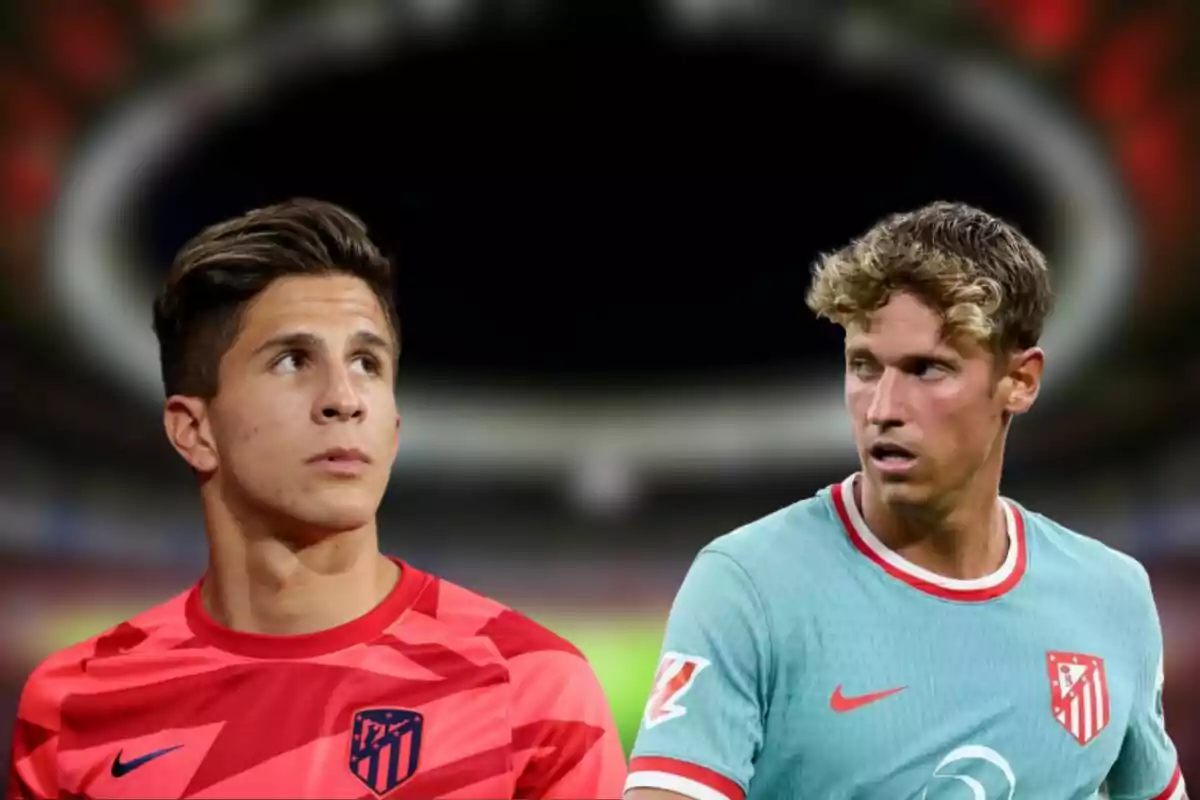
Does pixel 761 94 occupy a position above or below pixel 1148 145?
above

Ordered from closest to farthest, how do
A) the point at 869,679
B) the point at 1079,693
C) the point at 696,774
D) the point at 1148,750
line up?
the point at 696,774 → the point at 869,679 → the point at 1079,693 → the point at 1148,750

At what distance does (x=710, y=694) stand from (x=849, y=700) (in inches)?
10.5

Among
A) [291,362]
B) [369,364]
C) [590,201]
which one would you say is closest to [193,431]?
[291,362]

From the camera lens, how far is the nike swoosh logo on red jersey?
257 centimetres

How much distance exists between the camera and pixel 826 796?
101 inches

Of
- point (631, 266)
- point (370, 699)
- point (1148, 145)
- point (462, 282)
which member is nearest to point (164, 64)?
point (462, 282)

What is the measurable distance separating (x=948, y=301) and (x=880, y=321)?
131mm

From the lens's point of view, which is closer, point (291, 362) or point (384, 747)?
point (384, 747)

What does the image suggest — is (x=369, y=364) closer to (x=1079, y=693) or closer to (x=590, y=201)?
(x=1079, y=693)

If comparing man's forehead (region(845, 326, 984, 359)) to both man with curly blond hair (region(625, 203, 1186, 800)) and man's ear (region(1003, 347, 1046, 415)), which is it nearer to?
man with curly blond hair (region(625, 203, 1186, 800))

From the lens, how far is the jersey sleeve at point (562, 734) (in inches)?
99.6

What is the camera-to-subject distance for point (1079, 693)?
2750 mm

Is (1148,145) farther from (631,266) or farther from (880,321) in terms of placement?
(880,321)

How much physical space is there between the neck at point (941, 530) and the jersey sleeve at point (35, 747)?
5.29 ft
